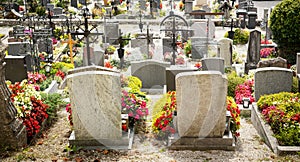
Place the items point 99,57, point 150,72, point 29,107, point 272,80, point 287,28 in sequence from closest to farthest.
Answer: point 29,107
point 272,80
point 150,72
point 99,57
point 287,28

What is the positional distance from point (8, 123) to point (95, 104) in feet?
5.32

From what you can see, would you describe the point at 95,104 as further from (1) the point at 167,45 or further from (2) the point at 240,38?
(2) the point at 240,38

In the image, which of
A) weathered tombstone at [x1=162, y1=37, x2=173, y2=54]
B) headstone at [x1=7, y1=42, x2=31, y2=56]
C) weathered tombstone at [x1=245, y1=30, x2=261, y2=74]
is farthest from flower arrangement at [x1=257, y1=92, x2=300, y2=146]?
headstone at [x1=7, y1=42, x2=31, y2=56]

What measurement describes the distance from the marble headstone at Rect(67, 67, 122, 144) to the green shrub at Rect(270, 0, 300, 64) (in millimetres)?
8250

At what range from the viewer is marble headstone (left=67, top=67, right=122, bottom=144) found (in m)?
8.39

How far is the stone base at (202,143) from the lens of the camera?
875 centimetres

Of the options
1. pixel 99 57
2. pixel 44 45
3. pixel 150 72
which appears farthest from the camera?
pixel 44 45

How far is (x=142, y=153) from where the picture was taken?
28.3 feet

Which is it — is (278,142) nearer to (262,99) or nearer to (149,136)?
(262,99)

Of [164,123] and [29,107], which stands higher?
[29,107]

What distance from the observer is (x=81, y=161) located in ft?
27.4

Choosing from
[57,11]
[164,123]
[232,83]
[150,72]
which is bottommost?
[164,123]

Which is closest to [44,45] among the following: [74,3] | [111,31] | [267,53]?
[111,31]

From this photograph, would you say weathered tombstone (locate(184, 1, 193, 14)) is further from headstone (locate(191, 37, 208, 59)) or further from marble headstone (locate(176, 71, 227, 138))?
marble headstone (locate(176, 71, 227, 138))
